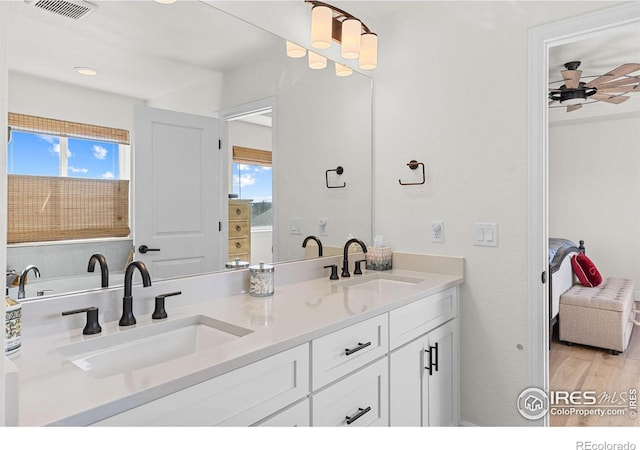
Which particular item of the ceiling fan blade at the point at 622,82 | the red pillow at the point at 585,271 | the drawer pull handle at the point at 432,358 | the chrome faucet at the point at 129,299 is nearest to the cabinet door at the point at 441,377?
the drawer pull handle at the point at 432,358

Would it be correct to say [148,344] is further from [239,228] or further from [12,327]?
[239,228]

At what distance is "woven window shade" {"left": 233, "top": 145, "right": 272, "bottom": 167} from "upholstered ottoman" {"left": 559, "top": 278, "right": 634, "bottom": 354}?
118 inches

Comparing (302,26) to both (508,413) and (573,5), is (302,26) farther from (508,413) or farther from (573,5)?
(508,413)

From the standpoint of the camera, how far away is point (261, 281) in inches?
68.9

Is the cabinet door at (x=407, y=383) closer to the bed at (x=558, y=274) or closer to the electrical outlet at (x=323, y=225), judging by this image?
the electrical outlet at (x=323, y=225)

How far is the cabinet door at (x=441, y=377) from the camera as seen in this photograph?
188 cm

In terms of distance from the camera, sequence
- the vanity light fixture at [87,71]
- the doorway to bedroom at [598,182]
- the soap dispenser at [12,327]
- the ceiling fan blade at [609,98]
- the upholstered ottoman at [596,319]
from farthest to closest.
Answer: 1. the doorway to bedroom at [598,182]
2. the ceiling fan blade at [609,98]
3. the upholstered ottoman at [596,319]
4. the vanity light fixture at [87,71]
5. the soap dispenser at [12,327]

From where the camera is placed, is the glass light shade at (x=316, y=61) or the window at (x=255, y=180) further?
the glass light shade at (x=316, y=61)

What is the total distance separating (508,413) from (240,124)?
1927mm

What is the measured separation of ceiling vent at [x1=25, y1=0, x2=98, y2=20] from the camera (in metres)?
1.28

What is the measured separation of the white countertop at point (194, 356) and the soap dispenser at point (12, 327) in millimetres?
29

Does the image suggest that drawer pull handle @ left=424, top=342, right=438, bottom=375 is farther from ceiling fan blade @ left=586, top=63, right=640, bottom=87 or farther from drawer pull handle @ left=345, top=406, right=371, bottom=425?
ceiling fan blade @ left=586, top=63, right=640, bottom=87

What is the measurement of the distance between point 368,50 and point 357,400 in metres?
1.78
